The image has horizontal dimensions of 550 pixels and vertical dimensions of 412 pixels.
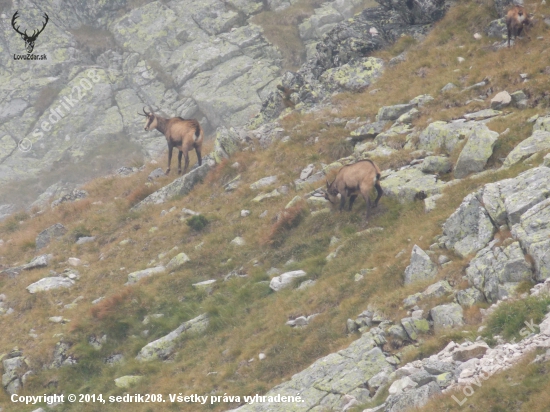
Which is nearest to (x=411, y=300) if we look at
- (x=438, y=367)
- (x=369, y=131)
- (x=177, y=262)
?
(x=438, y=367)

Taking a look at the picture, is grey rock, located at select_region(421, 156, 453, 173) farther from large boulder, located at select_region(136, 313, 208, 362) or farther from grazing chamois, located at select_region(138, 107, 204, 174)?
grazing chamois, located at select_region(138, 107, 204, 174)

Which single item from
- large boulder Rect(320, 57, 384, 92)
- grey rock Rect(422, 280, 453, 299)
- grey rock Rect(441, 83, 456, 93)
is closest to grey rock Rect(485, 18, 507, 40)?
grey rock Rect(441, 83, 456, 93)

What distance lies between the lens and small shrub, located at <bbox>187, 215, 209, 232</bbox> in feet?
66.0

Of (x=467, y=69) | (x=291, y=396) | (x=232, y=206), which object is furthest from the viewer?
(x=467, y=69)

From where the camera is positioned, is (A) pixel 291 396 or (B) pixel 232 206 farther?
(B) pixel 232 206

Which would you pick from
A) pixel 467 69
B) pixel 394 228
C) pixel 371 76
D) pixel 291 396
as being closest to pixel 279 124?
pixel 371 76

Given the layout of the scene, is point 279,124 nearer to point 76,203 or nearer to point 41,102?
point 76,203

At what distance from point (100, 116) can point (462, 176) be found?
42.5 meters

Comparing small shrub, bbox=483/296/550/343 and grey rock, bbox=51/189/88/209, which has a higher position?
grey rock, bbox=51/189/88/209

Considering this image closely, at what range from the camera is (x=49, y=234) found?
2445cm

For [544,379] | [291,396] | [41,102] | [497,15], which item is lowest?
[291,396]

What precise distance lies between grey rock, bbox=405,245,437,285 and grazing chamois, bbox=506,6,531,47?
15.4m

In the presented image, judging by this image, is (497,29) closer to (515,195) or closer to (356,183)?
(356,183)

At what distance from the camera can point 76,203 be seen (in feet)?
89.7
